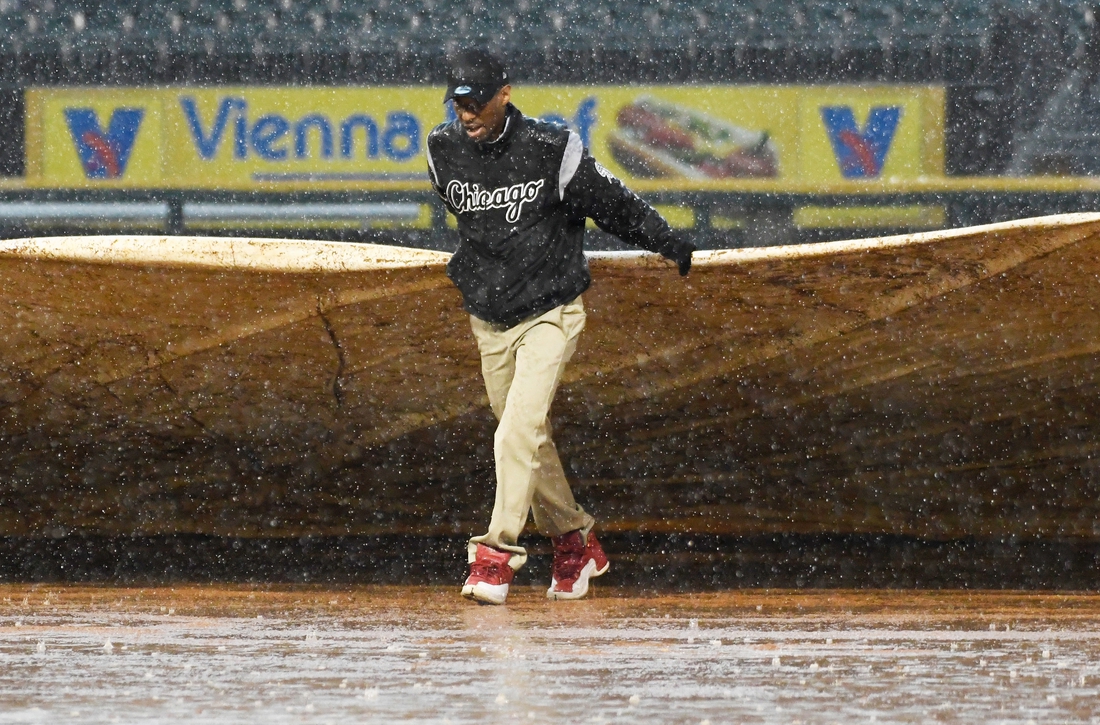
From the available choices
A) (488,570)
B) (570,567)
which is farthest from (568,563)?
(488,570)

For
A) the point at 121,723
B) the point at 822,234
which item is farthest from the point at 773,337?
the point at 822,234

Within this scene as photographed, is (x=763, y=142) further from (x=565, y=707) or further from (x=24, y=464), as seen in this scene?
(x=565, y=707)

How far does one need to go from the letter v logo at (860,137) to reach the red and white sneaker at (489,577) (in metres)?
11.1

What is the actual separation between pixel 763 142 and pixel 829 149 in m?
0.58

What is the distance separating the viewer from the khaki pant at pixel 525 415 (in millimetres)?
4668

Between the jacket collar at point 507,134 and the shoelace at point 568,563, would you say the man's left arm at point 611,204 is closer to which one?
the jacket collar at point 507,134

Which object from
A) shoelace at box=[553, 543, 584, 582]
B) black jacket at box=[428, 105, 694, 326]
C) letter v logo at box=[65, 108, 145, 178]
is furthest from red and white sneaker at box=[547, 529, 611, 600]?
letter v logo at box=[65, 108, 145, 178]

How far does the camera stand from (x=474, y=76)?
4629mm

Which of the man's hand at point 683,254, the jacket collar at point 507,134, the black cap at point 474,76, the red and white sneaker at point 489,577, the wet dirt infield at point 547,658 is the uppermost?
the black cap at point 474,76

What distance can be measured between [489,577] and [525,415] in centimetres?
43

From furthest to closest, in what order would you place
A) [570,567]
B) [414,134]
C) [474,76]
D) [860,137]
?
1. [414,134]
2. [860,137]
3. [570,567]
4. [474,76]

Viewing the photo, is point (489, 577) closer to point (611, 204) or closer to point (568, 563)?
point (568, 563)

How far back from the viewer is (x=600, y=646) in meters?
3.76

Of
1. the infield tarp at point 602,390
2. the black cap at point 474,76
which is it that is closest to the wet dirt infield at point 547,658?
the infield tarp at point 602,390
